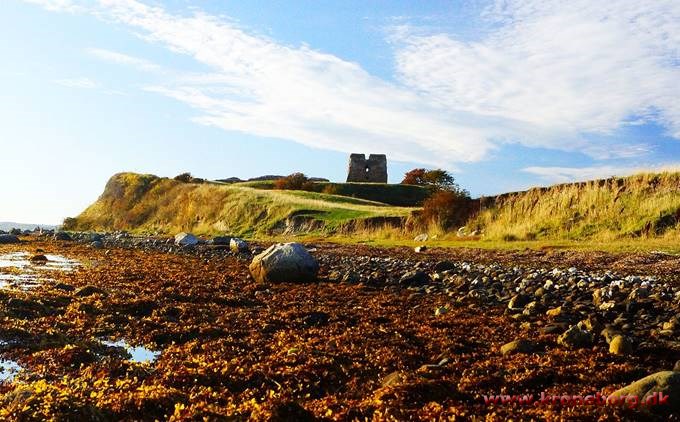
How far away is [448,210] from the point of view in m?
33.5

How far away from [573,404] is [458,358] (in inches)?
83.6

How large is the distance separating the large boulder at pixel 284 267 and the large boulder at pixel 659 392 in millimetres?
10894

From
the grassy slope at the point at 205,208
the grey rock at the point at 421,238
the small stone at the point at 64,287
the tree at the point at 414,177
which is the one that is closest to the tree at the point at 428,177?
the tree at the point at 414,177

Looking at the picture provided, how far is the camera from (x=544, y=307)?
34.7ft

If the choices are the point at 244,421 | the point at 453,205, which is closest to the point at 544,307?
the point at 244,421

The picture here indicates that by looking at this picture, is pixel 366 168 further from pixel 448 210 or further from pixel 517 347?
pixel 517 347

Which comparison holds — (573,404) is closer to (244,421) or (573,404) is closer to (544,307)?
(244,421)

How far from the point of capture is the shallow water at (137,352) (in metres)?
8.09

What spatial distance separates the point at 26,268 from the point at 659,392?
65.9 feet

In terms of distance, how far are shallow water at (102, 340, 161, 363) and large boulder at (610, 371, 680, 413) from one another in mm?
6115

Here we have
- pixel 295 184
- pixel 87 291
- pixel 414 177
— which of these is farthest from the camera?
pixel 414 177

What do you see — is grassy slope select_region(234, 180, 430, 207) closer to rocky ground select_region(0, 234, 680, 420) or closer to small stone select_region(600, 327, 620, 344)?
rocky ground select_region(0, 234, 680, 420)

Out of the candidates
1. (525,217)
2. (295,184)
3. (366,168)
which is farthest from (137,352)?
(366,168)

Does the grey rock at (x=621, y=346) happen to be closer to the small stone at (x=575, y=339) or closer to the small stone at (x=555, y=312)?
the small stone at (x=575, y=339)
